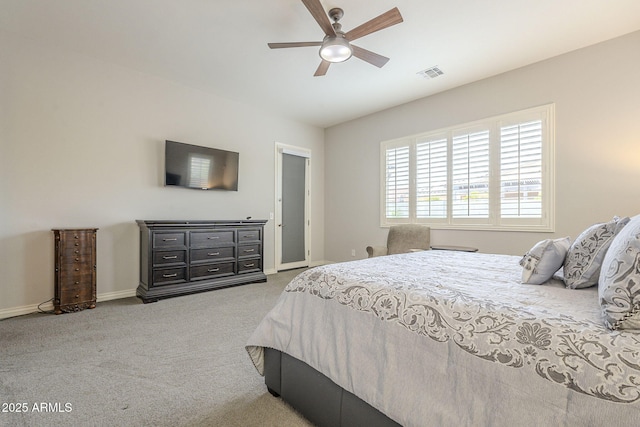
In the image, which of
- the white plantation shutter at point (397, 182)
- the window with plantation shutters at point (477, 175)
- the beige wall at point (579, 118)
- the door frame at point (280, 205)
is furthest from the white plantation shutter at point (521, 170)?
the door frame at point (280, 205)

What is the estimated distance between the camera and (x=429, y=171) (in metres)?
4.56

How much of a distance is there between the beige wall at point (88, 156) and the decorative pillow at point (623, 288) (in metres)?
4.51

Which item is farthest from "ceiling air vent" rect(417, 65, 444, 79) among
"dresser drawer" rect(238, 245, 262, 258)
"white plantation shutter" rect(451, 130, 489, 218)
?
"dresser drawer" rect(238, 245, 262, 258)

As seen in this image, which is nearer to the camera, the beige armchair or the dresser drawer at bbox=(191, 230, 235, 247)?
the dresser drawer at bbox=(191, 230, 235, 247)

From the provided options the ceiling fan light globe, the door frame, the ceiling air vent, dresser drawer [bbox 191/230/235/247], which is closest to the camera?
the ceiling fan light globe

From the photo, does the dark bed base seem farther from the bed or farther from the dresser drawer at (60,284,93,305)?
the dresser drawer at (60,284,93,305)

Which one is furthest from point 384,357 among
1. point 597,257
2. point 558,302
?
point 597,257

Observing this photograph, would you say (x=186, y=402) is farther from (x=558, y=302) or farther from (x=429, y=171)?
(x=429, y=171)

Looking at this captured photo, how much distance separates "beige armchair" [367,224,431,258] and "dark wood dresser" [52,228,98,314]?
3.58 m

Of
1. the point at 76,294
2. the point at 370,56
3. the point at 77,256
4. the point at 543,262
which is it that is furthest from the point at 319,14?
the point at 76,294

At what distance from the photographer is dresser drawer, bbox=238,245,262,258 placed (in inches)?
174

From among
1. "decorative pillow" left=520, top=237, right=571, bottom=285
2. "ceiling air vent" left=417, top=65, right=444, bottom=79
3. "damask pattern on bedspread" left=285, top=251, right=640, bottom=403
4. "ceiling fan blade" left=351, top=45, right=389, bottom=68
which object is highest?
"ceiling air vent" left=417, top=65, right=444, bottom=79

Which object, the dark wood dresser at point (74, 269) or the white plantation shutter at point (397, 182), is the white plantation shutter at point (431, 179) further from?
the dark wood dresser at point (74, 269)

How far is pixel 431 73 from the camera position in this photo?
3.84 metres
